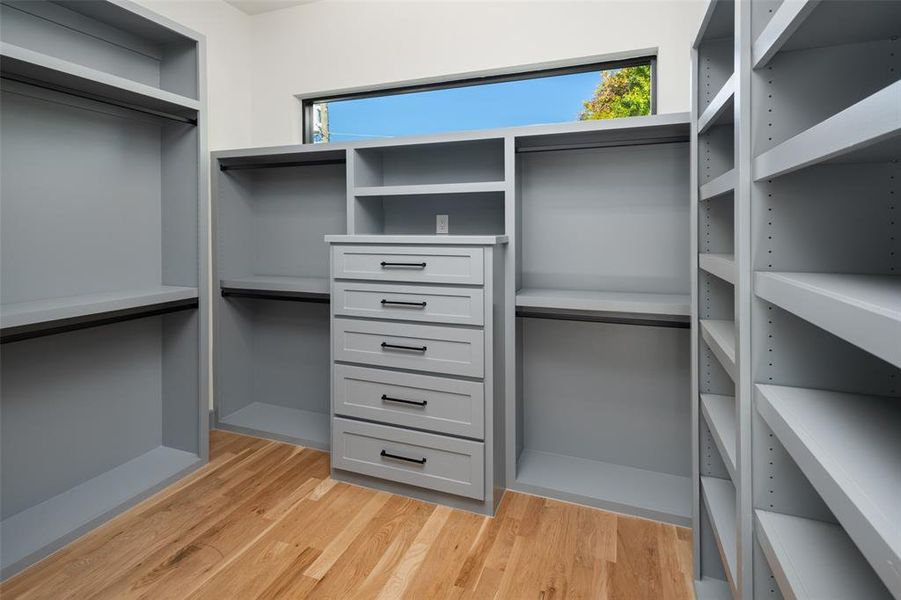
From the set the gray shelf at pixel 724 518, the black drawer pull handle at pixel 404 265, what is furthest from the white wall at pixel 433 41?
the gray shelf at pixel 724 518

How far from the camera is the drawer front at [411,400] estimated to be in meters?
1.99

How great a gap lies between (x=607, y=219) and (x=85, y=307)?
7.19 ft

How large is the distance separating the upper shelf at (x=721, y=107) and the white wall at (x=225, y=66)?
2.58m

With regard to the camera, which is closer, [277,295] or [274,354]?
[277,295]

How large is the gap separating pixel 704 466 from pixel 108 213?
2628mm

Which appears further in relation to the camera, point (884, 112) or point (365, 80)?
point (365, 80)

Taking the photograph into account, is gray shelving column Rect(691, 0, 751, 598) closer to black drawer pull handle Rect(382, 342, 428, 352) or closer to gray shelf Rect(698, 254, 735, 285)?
gray shelf Rect(698, 254, 735, 285)

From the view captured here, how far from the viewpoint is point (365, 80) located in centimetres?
281

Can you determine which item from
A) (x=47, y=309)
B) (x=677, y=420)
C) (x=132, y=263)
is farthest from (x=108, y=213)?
(x=677, y=420)

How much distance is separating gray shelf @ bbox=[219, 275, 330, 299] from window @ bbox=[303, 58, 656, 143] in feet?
2.54

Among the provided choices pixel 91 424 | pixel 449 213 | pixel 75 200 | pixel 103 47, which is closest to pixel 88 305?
pixel 75 200

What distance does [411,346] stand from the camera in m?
2.06

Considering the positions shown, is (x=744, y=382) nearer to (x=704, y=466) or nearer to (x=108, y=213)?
(x=704, y=466)

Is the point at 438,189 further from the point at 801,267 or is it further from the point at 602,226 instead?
the point at 801,267
